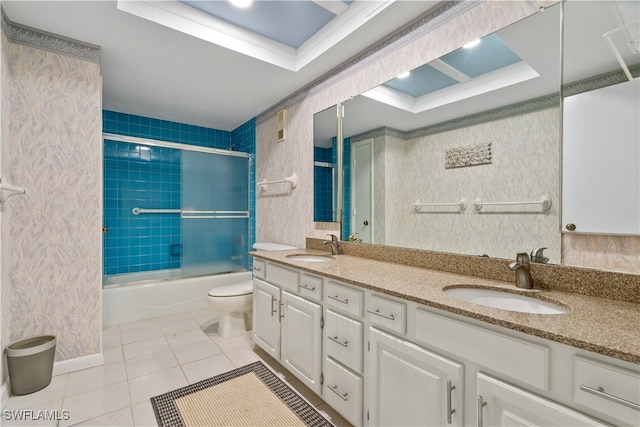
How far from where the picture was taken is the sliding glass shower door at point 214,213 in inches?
135

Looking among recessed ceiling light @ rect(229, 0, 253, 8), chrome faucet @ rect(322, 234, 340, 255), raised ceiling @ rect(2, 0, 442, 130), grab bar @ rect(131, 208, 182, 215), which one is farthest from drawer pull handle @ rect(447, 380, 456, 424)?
grab bar @ rect(131, 208, 182, 215)

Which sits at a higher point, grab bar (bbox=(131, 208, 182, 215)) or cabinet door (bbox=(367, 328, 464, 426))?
grab bar (bbox=(131, 208, 182, 215))

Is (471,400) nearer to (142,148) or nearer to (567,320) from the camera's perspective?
(567,320)

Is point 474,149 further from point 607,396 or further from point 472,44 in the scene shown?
point 607,396

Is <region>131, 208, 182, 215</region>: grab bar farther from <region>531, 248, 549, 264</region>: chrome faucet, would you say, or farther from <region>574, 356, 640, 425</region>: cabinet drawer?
<region>574, 356, 640, 425</region>: cabinet drawer

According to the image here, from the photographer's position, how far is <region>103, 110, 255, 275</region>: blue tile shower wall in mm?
3518

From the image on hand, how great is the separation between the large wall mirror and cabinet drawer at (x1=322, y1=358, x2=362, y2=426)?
0.82m

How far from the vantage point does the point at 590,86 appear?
1.19 m

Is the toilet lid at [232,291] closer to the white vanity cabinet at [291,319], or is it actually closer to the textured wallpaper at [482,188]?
the white vanity cabinet at [291,319]

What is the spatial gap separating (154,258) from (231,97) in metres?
2.24

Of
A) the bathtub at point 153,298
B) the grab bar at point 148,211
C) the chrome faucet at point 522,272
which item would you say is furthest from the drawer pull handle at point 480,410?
the grab bar at point 148,211

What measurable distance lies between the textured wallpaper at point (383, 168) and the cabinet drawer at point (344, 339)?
0.69m

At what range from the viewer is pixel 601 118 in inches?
45.8

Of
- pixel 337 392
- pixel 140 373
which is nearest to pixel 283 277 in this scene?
pixel 337 392
